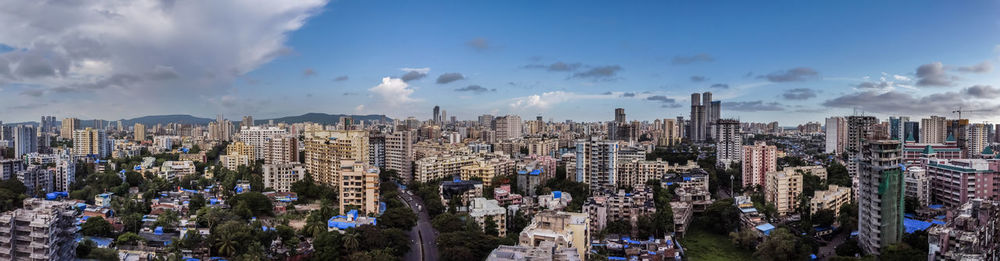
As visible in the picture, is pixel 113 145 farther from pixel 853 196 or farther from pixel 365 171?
pixel 853 196

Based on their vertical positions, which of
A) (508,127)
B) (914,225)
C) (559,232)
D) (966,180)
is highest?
(508,127)

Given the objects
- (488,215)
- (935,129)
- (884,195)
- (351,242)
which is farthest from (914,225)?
(935,129)

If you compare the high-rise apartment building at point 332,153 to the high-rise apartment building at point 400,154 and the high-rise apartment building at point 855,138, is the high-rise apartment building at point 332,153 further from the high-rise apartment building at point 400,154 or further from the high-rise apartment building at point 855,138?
the high-rise apartment building at point 855,138

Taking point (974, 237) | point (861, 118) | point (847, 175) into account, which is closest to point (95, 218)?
point (974, 237)

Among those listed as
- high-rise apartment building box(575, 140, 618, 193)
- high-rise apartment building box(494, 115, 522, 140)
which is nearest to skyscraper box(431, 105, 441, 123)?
high-rise apartment building box(494, 115, 522, 140)

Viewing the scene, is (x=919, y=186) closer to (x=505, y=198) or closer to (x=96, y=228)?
(x=505, y=198)

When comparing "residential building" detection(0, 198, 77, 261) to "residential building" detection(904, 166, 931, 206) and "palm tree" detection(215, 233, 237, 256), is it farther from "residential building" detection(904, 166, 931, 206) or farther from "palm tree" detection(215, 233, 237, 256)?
"residential building" detection(904, 166, 931, 206)

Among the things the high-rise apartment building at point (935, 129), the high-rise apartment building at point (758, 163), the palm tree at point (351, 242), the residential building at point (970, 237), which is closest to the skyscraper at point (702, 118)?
the high-rise apartment building at point (935, 129)
